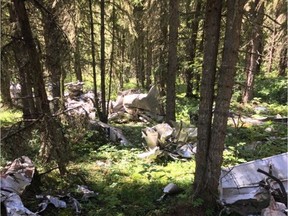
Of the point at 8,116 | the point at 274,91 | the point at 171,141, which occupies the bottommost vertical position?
the point at 8,116

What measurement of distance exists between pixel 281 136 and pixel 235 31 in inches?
242

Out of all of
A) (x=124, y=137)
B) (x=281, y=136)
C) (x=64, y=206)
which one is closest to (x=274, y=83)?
(x=281, y=136)

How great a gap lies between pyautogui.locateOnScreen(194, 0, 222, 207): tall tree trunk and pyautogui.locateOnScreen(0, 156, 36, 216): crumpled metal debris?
2.80 meters

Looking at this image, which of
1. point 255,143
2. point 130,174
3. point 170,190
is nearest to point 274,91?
point 255,143

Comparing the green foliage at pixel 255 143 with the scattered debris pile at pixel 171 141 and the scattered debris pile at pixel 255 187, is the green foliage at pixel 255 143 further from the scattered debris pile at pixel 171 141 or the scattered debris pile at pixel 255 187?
the scattered debris pile at pixel 255 187

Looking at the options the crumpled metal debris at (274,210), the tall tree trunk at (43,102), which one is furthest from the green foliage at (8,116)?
the crumpled metal debris at (274,210)

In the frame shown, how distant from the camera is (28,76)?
20.4ft

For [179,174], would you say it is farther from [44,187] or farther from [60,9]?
[60,9]

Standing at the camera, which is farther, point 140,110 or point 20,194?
point 140,110

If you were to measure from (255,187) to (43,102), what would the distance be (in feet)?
13.7

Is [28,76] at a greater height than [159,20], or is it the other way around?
[159,20]

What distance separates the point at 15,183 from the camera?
5629 mm

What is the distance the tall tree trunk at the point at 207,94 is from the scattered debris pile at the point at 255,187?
1.19ft

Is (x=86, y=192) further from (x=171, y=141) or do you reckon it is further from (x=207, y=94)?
(x=171, y=141)
